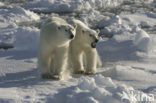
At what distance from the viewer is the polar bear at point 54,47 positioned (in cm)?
434

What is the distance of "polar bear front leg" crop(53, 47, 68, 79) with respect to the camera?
178 inches

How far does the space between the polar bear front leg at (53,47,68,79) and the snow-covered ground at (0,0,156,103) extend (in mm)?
167

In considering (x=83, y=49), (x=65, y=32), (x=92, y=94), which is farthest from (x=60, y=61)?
(x=92, y=94)

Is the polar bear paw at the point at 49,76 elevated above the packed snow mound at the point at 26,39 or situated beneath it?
situated beneath

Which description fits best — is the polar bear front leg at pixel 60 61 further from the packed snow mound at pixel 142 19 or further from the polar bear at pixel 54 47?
the packed snow mound at pixel 142 19

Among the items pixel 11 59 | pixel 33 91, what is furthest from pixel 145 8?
pixel 33 91

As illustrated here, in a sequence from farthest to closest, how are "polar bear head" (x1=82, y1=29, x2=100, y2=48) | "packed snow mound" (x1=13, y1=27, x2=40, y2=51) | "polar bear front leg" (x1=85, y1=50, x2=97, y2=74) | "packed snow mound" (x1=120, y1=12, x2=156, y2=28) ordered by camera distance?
"packed snow mound" (x1=120, y1=12, x2=156, y2=28) → "packed snow mound" (x1=13, y1=27, x2=40, y2=51) → "polar bear front leg" (x1=85, y1=50, x2=97, y2=74) → "polar bear head" (x1=82, y1=29, x2=100, y2=48)

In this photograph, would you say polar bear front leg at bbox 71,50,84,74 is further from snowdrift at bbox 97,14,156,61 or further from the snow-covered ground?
snowdrift at bbox 97,14,156,61

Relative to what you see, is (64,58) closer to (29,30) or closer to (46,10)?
(29,30)

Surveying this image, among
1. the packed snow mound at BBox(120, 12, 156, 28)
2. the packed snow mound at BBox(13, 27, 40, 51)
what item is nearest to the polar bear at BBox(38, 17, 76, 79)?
the packed snow mound at BBox(13, 27, 40, 51)

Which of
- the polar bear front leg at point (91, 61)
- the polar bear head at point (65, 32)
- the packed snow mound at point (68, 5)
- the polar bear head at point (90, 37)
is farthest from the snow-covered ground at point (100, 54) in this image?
the polar bear head at point (65, 32)

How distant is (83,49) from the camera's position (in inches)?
197

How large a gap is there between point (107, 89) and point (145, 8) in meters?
8.57

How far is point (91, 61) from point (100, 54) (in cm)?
128
